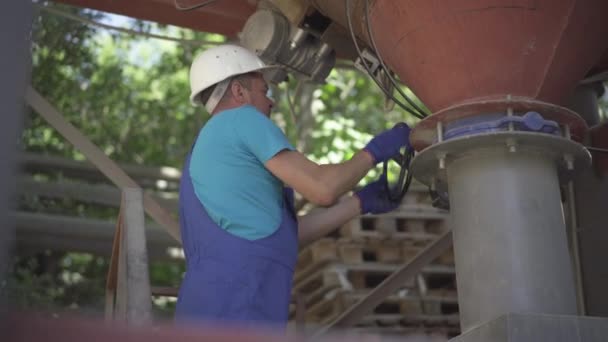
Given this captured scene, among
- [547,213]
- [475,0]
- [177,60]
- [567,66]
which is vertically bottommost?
[547,213]

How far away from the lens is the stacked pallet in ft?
21.3

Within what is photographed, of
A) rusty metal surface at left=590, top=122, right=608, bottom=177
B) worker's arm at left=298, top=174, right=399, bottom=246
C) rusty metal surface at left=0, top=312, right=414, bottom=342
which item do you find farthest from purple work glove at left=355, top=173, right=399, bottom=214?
rusty metal surface at left=0, top=312, right=414, bottom=342

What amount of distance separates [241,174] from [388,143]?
0.67 meters

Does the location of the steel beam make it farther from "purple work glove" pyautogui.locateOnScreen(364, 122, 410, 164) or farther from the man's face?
the man's face

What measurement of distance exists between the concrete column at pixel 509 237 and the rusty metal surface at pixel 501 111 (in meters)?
0.17

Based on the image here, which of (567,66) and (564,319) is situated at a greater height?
(567,66)

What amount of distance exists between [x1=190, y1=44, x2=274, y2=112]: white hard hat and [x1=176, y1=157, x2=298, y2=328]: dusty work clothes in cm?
73

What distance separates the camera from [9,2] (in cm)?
174

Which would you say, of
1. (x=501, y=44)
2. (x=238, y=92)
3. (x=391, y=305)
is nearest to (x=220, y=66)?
(x=238, y=92)

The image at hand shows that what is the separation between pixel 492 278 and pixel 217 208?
1.17 metres

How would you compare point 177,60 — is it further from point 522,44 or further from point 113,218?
point 522,44

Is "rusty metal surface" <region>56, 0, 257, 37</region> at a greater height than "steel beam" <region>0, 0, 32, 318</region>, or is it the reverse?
"rusty metal surface" <region>56, 0, 257, 37</region>

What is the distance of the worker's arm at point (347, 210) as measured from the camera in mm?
4570

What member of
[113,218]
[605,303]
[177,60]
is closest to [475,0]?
[605,303]
